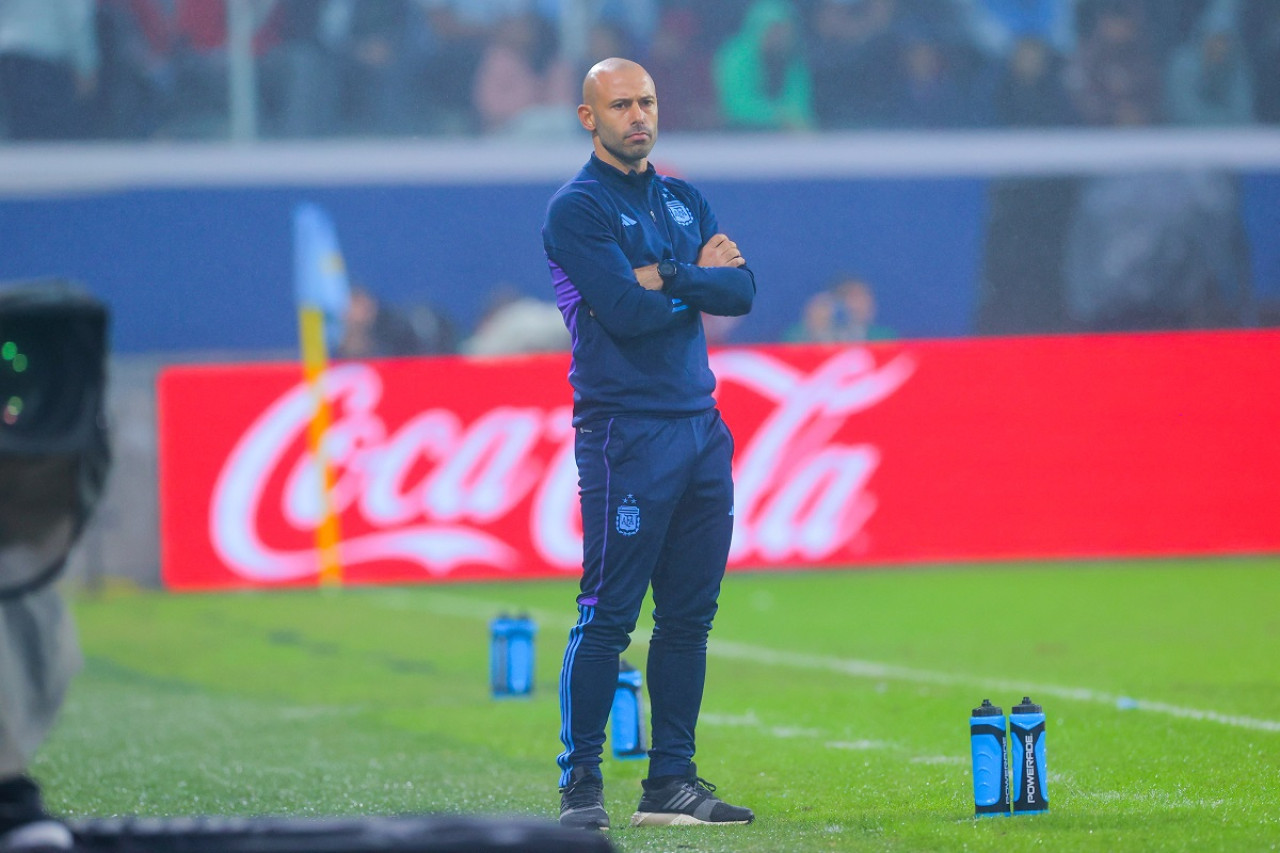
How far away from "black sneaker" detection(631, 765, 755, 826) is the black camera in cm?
235

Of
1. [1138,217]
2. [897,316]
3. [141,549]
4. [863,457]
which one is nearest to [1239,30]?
[1138,217]

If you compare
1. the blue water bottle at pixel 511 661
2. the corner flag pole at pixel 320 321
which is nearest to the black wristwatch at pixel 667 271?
the blue water bottle at pixel 511 661

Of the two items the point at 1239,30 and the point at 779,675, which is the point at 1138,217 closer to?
the point at 1239,30

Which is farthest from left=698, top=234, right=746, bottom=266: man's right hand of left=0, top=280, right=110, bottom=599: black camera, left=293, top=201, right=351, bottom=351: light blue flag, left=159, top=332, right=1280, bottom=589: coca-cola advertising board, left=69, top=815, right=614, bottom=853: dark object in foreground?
left=293, top=201, right=351, bottom=351: light blue flag

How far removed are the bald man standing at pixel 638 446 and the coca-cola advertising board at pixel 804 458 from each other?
8.91m

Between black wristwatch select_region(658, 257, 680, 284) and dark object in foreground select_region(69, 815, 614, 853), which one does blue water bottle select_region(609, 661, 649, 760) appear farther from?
dark object in foreground select_region(69, 815, 614, 853)

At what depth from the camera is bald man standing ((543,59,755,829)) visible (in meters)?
5.49

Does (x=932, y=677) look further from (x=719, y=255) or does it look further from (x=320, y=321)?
(x=320, y=321)

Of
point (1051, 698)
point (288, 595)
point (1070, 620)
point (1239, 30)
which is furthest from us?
point (1239, 30)

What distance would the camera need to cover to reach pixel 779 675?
31.0 ft

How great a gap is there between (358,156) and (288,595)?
24.7 ft

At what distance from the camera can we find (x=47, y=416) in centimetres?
369

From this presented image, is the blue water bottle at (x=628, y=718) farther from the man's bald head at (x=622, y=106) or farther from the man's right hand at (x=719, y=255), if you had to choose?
the man's bald head at (x=622, y=106)

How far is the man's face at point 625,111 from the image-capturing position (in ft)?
18.2
